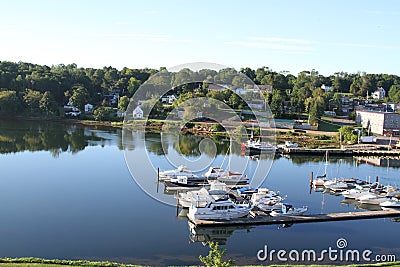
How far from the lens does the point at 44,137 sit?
2838 centimetres

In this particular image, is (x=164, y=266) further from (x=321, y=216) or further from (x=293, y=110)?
(x=293, y=110)

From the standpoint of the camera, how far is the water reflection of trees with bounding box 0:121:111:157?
24330 mm

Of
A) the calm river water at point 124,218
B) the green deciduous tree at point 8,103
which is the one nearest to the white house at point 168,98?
the green deciduous tree at point 8,103

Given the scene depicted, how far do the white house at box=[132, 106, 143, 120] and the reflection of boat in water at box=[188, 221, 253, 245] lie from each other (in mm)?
24147

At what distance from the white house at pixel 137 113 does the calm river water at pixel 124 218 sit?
13.1 metres

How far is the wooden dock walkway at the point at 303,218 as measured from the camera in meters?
12.3

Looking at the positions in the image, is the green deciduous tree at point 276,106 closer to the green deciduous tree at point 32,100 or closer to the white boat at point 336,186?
the green deciduous tree at point 32,100

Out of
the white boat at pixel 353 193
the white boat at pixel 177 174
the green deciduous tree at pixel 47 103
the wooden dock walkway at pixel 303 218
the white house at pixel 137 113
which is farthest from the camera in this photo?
the green deciduous tree at pixel 47 103

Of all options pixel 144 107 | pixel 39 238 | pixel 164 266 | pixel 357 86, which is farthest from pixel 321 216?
pixel 357 86

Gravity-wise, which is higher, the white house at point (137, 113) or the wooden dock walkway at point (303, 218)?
the white house at point (137, 113)

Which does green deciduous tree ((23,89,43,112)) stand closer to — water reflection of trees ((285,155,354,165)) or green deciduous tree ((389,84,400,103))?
water reflection of trees ((285,155,354,165))

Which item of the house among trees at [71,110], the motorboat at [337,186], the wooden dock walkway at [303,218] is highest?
the house among trees at [71,110]

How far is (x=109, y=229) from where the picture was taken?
11688mm

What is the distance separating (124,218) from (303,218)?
194 inches
